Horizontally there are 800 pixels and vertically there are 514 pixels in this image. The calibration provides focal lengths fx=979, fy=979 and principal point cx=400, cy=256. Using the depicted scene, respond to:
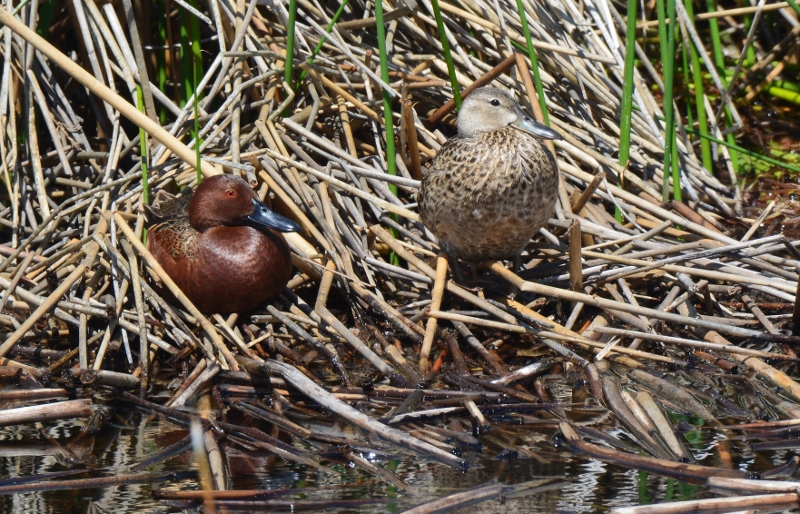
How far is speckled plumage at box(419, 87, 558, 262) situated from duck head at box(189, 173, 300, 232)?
A: 2.19 ft

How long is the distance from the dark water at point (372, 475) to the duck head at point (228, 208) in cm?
113

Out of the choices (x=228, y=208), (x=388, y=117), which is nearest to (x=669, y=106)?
(x=388, y=117)

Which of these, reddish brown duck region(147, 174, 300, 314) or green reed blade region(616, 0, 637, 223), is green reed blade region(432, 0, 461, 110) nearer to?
green reed blade region(616, 0, 637, 223)

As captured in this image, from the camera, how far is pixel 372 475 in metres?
3.07

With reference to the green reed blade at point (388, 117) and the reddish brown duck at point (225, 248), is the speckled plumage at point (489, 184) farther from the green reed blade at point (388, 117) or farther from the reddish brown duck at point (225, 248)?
the reddish brown duck at point (225, 248)

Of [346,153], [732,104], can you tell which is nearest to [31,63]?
[346,153]

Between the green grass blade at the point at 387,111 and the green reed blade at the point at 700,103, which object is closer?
the green grass blade at the point at 387,111

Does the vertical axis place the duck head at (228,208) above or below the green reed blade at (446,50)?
below

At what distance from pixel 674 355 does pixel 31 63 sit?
3.41 meters

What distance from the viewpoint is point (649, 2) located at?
20.0 feet

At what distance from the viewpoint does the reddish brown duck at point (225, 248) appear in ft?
13.8

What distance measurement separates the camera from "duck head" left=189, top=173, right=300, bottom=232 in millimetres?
4305

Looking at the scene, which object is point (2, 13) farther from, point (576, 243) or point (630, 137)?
point (630, 137)

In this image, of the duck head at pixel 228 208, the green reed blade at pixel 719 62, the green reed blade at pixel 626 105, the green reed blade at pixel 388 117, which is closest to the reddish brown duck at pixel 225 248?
the duck head at pixel 228 208
